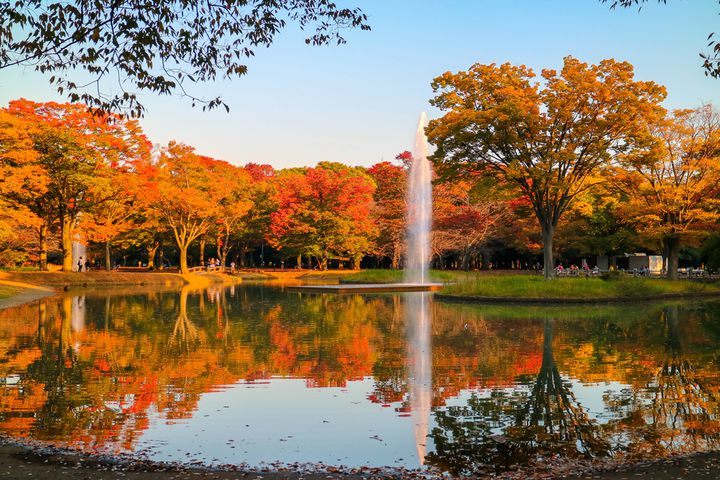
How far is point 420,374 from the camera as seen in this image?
11695mm

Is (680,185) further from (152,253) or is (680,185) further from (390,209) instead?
(152,253)

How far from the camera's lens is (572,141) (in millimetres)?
31938

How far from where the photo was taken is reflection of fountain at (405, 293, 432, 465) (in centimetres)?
803

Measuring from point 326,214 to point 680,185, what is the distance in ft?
115

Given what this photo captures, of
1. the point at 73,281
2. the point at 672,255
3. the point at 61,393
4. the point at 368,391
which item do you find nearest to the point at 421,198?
the point at 672,255

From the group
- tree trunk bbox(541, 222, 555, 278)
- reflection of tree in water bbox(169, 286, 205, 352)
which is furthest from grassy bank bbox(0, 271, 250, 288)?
tree trunk bbox(541, 222, 555, 278)

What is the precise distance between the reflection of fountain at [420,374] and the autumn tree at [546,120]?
12.5 metres

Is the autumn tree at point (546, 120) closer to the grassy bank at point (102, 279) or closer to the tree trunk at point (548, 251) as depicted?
the tree trunk at point (548, 251)

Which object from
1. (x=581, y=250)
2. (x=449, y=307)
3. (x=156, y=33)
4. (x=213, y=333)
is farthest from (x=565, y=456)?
(x=581, y=250)

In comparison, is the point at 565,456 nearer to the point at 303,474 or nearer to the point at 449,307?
the point at 303,474

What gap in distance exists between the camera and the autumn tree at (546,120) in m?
30.8

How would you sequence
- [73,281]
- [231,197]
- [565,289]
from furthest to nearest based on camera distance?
[231,197] → [73,281] → [565,289]

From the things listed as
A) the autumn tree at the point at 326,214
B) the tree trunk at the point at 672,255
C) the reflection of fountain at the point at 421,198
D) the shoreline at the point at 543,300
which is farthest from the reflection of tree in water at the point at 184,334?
the autumn tree at the point at 326,214

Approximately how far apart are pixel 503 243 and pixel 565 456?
64.2 meters
